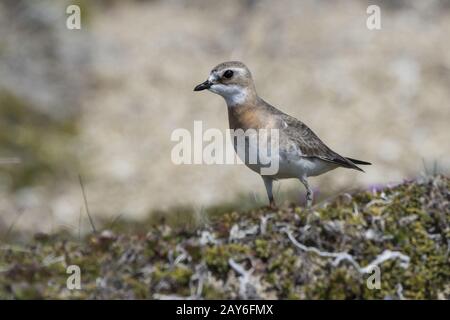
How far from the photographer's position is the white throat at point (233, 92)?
905 centimetres

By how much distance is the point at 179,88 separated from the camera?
18984 millimetres

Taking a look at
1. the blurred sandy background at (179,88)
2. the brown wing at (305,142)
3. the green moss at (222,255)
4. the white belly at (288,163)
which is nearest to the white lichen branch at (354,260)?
the green moss at (222,255)

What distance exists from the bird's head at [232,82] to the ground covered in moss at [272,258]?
92.9 inches

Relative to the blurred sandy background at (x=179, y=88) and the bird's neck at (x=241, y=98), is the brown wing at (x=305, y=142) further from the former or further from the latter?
the blurred sandy background at (x=179, y=88)

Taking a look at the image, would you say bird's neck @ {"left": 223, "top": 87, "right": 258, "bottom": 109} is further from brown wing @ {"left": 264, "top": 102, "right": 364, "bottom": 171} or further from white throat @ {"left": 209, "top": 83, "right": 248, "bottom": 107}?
brown wing @ {"left": 264, "top": 102, "right": 364, "bottom": 171}

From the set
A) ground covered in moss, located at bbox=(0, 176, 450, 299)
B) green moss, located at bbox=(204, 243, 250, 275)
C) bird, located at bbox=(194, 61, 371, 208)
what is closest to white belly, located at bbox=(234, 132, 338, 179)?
bird, located at bbox=(194, 61, 371, 208)

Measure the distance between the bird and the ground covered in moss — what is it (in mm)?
1813

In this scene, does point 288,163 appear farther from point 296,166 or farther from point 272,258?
point 272,258

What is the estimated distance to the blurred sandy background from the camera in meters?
16.5

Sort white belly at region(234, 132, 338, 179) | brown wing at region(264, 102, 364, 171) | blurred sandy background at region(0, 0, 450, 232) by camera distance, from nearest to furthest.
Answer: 1. white belly at region(234, 132, 338, 179)
2. brown wing at region(264, 102, 364, 171)
3. blurred sandy background at region(0, 0, 450, 232)

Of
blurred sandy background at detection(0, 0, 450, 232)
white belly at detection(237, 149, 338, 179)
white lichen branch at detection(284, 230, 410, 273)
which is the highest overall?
blurred sandy background at detection(0, 0, 450, 232)

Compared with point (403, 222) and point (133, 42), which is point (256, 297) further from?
point (133, 42)
